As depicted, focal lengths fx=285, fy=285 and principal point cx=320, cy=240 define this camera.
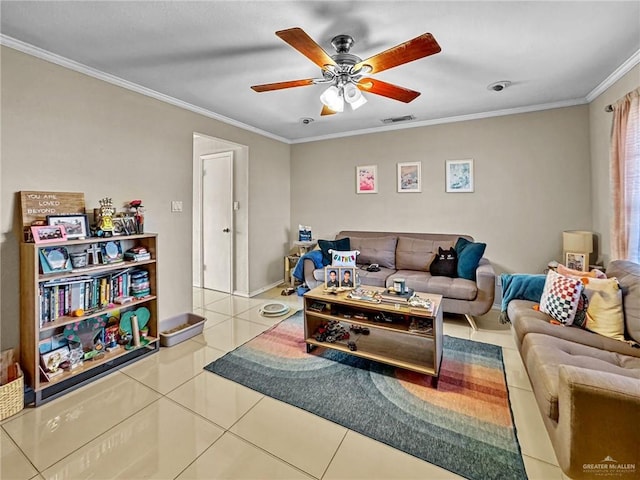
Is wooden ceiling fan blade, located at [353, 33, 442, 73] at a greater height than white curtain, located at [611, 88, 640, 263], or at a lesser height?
greater

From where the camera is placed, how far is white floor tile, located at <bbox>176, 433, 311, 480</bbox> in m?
1.41

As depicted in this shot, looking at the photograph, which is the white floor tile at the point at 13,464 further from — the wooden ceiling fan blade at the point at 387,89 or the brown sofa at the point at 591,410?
the wooden ceiling fan blade at the point at 387,89

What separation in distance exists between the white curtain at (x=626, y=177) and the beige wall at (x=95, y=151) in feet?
13.3

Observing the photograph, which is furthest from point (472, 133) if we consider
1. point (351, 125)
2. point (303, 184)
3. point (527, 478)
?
point (527, 478)

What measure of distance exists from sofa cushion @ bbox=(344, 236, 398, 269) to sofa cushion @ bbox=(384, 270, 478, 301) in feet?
1.70

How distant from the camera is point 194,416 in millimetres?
1816

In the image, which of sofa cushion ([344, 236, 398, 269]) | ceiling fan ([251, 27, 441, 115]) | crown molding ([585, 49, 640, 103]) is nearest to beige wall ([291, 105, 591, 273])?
crown molding ([585, 49, 640, 103])

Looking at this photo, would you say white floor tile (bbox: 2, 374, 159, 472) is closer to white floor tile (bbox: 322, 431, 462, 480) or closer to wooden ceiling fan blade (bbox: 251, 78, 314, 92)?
white floor tile (bbox: 322, 431, 462, 480)

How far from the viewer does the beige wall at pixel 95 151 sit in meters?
2.03

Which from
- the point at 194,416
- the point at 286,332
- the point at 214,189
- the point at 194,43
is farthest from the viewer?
the point at 214,189

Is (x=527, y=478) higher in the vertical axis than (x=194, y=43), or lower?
lower

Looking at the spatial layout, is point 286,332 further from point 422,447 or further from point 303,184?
point 303,184

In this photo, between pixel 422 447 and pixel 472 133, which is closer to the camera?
pixel 422 447

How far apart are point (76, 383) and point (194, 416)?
108 centimetres
